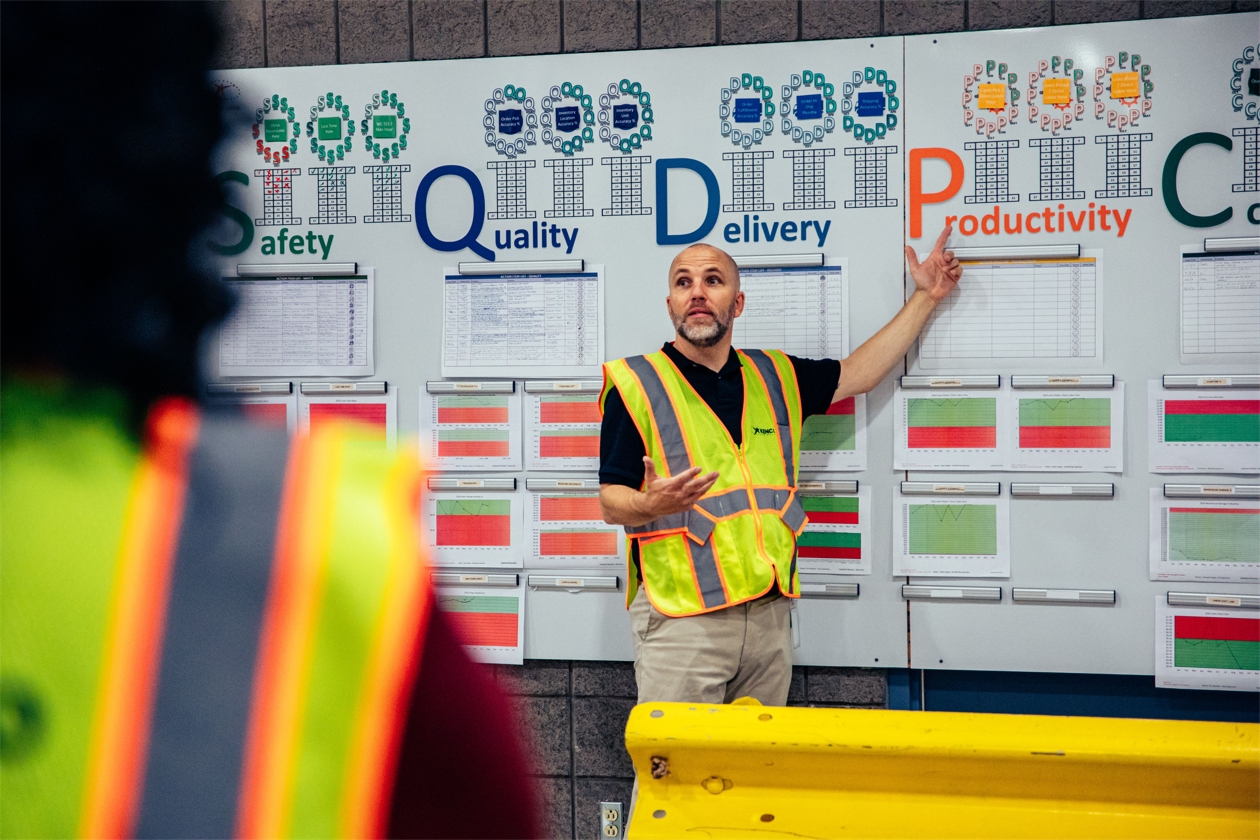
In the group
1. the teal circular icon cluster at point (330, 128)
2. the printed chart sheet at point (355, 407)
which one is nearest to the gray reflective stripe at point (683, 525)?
the printed chart sheet at point (355, 407)

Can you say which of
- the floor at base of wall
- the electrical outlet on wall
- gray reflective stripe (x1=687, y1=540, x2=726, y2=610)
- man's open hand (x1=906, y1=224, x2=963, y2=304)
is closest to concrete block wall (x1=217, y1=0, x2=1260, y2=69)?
man's open hand (x1=906, y1=224, x2=963, y2=304)

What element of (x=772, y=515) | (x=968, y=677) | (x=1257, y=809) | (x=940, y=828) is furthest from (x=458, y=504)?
(x=1257, y=809)

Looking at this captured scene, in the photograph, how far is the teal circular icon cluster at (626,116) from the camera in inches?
114

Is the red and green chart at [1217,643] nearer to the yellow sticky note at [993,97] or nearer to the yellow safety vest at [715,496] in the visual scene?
the yellow safety vest at [715,496]

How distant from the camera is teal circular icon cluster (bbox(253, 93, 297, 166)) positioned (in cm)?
306

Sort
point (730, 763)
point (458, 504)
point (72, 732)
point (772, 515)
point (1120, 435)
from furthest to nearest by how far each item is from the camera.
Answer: point (458, 504), point (1120, 435), point (772, 515), point (730, 763), point (72, 732)

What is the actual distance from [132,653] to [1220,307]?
9.88 ft

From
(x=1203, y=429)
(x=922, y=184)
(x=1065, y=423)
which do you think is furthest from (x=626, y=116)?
(x=1203, y=429)

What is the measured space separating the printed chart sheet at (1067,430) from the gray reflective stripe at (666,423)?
3.37ft

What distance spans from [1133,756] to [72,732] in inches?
49.3

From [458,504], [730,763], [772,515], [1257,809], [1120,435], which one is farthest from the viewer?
[458,504]

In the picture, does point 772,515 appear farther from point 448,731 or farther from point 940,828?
point 448,731

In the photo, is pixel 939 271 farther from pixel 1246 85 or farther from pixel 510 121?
pixel 510 121

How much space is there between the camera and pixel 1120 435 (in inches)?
107
